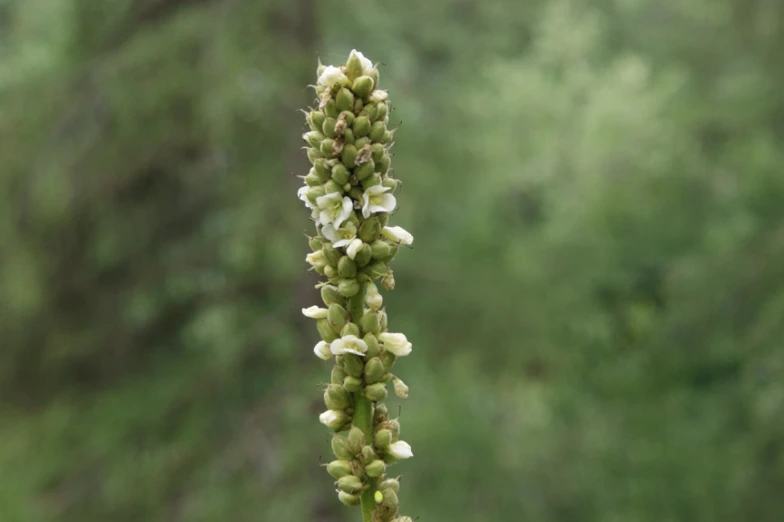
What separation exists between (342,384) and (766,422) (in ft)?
13.8

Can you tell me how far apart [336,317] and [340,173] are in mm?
219

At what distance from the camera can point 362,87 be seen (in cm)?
122

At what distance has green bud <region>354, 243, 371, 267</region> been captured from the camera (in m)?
1.18

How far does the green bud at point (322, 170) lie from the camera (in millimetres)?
1207

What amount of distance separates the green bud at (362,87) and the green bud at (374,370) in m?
0.41

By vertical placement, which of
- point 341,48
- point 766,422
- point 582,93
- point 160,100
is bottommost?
point 766,422

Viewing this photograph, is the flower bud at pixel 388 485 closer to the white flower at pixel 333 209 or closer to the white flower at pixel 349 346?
the white flower at pixel 349 346

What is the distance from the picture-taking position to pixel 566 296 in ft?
25.1

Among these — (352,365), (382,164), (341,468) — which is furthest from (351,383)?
(382,164)

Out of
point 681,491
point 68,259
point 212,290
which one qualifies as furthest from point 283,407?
point 681,491

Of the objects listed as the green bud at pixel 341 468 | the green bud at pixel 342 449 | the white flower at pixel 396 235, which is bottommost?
the green bud at pixel 341 468

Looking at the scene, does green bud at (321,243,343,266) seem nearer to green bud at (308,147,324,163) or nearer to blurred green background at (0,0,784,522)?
green bud at (308,147,324,163)

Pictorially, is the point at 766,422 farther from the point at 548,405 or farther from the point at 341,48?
the point at 341,48

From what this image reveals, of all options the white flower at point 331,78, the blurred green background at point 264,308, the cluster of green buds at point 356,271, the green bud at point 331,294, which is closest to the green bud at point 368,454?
the cluster of green buds at point 356,271
